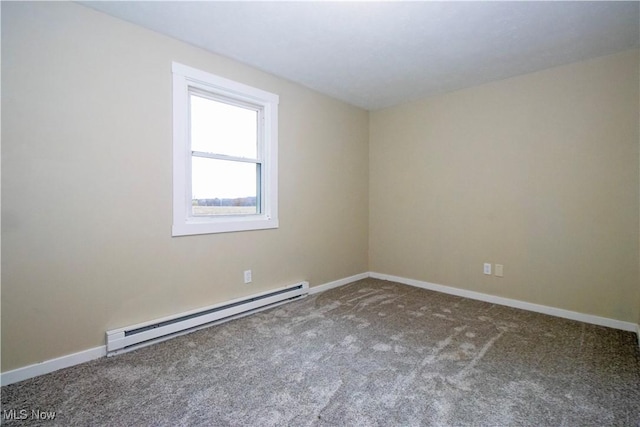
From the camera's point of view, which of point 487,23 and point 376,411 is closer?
point 376,411

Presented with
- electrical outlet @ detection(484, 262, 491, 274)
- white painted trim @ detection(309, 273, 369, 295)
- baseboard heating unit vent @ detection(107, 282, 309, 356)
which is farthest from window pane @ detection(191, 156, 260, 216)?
electrical outlet @ detection(484, 262, 491, 274)

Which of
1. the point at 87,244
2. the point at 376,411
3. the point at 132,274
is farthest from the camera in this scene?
the point at 132,274

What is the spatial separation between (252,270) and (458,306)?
2.17 metres

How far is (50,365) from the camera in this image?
196 centimetres

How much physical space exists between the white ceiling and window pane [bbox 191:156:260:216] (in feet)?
3.24

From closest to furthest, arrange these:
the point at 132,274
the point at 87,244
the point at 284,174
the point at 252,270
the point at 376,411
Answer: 1. the point at 376,411
2. the point at 87,244
3. the point at 132,274
4. the point at 252,270
5. the point at 284,174

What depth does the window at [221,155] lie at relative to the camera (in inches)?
99.8

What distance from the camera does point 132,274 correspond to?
2301mm

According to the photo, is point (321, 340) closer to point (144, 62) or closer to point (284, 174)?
point (284, 174)

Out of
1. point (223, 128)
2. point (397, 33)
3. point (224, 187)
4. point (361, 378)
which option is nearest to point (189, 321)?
point (224, 187)

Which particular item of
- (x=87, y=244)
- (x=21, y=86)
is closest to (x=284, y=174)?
(x=87, y=244)

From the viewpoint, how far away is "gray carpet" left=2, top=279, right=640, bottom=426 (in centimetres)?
156

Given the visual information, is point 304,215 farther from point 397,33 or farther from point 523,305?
point 523,305

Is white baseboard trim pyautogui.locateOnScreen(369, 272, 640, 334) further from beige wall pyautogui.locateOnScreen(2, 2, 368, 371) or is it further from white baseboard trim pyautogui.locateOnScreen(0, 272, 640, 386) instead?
beige wall pyautogui.locateOnScreen(2, 2, 368, 371)
